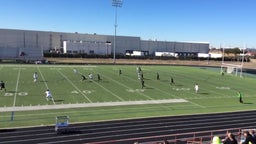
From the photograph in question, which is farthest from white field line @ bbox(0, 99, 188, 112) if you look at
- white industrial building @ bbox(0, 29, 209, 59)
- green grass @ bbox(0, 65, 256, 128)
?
white industrial building @ bbox(0, 29, 209, 59)

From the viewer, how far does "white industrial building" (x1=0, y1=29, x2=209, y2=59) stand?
271 feet

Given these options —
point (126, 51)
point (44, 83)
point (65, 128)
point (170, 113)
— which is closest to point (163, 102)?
point (170, 113)

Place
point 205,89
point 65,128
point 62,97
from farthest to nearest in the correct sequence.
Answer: point 205,89 → point 62,97 → point 65,128

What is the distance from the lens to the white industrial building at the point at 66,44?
271 ft

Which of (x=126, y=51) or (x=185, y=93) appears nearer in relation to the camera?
(x=185, y=93)

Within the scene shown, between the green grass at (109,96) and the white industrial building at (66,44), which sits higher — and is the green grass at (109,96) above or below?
below

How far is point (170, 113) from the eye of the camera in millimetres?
26453

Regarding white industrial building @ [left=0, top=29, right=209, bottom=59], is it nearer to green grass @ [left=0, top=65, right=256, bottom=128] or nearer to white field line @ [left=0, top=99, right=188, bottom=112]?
green grass @ [left=0, top=65, right=256, bottom=128]

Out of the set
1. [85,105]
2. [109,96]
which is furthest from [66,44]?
[85,105]

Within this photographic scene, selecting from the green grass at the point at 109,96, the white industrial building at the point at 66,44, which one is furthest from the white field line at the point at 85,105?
the white industrial building at the point at 66,44

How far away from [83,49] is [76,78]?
58859 millimetres

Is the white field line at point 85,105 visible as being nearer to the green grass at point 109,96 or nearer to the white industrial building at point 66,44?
the green grass at point 109,96

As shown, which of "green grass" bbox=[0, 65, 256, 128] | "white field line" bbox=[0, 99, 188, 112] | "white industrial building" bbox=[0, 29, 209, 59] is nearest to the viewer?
"green grass" bbox=[0, 65, 256, 128]

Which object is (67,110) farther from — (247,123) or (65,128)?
(247,123)
